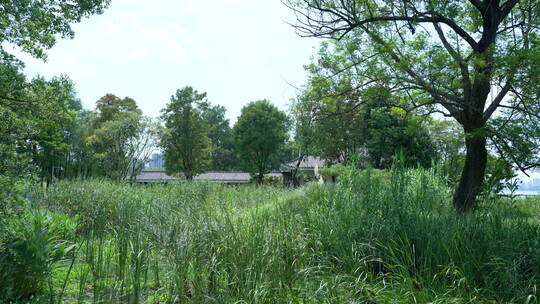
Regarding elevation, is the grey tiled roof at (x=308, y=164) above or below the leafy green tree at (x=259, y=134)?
below

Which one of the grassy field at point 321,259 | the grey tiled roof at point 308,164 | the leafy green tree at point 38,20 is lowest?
the grassy field at point 321,259

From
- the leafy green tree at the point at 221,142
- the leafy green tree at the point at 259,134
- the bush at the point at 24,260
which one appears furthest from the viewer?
the leafy green tree at the point at 221,142

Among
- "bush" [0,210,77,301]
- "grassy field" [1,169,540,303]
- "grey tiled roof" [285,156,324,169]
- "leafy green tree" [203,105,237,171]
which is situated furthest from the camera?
"leafy green tree" [203,105,237,171]

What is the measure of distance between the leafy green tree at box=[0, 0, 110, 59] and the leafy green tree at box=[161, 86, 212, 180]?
21738 millimetres

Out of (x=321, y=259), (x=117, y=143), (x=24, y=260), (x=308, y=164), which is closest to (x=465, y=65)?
(x=321, y=259)

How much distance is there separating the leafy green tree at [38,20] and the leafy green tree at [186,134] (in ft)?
71.3

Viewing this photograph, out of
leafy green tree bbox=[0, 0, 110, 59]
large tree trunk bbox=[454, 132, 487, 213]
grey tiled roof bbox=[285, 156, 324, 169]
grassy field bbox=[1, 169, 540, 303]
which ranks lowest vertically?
Answer: grassy field bbox=[1, 169, 540, 303]

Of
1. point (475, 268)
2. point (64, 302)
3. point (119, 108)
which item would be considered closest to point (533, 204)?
point (475, 268)

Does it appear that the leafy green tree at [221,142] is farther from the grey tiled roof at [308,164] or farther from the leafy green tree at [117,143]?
the leafy green tree at [117,143]

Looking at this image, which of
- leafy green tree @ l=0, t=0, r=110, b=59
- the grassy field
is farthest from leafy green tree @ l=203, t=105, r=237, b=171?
the grassy field

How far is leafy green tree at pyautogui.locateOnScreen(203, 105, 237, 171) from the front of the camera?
42031mm

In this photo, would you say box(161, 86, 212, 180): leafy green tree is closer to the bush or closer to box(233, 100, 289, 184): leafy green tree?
box(233, 100, 289, 184): leafy green tree

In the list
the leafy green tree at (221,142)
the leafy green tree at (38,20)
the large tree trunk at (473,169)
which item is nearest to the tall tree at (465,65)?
the large tree trunk at (473,169)

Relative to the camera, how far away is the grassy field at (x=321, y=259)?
309cm
